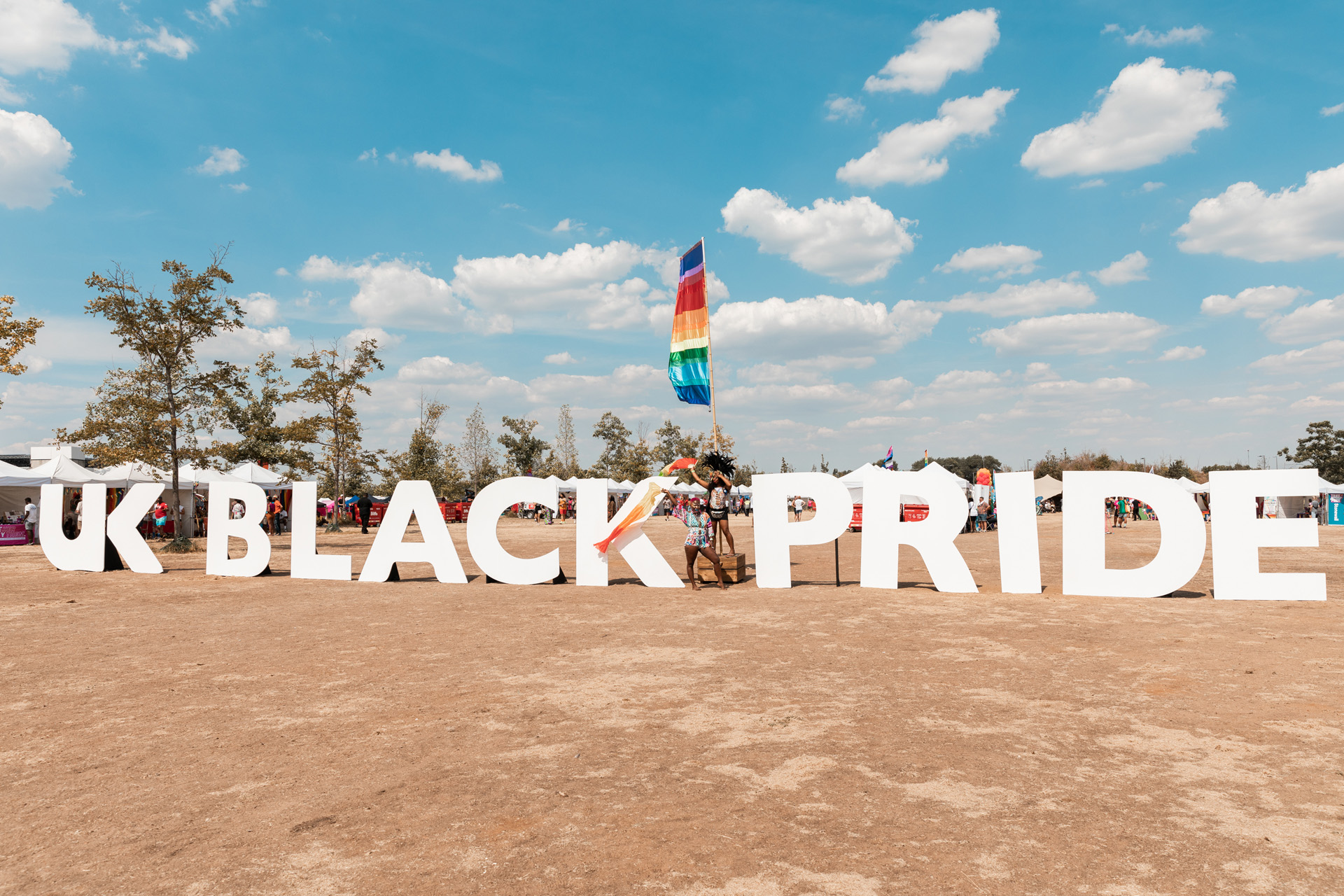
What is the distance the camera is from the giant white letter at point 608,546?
13312 millimetres

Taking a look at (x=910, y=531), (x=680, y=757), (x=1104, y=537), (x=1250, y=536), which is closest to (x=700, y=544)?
(x=910, y=531)

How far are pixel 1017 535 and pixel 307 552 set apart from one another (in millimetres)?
12535

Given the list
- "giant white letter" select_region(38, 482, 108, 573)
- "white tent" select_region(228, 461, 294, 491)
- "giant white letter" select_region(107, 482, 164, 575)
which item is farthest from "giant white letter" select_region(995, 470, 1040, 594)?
"white tent" select_region(228, 461, 294, 491)

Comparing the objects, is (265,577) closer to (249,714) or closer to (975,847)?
(249,714)

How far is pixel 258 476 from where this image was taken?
31438 millimetres

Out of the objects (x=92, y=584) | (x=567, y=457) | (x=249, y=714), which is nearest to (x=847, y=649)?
(x=249, y=714)

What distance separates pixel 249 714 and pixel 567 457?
203 feet

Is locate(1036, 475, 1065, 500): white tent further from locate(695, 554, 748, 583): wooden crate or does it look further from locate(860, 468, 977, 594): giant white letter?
locate(860, 468, 977, 594): giant white letter

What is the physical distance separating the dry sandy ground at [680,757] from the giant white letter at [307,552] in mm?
4830

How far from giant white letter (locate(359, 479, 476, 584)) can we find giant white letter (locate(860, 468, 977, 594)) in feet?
23.2

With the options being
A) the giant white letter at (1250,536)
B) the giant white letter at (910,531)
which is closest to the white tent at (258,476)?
the giant white letter at (910,531)

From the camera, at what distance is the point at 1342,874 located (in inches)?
129

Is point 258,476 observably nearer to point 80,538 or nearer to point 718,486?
point 80,538

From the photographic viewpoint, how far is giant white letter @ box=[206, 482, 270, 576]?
581 inches
